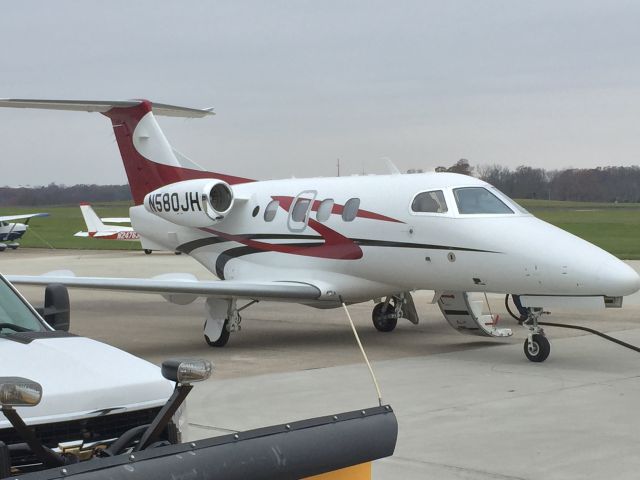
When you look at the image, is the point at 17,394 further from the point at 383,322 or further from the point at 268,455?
the point at 383,322

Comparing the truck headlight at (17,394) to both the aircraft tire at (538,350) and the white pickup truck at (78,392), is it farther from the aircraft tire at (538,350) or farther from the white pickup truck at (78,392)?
the aircraft tire at (538,350)

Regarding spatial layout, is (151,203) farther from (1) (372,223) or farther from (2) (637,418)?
(2) (637,418)

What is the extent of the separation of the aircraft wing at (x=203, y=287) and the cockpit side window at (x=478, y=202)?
8.51 feet

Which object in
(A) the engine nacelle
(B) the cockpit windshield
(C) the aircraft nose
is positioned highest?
(A) the engine nacelle

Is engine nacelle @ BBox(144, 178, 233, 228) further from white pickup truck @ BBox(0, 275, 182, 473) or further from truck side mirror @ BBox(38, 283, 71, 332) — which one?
white pickup truck @ BBox(0, 275, 182, 473)

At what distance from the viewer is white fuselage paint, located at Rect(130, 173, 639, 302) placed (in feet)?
40.5

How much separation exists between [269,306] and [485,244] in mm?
8336

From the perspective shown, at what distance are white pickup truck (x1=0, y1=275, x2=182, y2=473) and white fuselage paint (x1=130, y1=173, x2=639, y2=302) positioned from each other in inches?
312

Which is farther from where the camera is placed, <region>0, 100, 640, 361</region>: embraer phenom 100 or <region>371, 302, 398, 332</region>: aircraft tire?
<region>371, 302, 398, 332</region>: aircraft tire

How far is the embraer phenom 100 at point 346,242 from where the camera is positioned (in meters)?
12.6

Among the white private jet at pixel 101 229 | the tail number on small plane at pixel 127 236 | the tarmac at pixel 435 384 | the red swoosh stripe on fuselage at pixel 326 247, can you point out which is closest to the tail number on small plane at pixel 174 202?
the red swoosh stripe on fuselage at pixel 326 247

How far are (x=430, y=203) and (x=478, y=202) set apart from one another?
67 cm

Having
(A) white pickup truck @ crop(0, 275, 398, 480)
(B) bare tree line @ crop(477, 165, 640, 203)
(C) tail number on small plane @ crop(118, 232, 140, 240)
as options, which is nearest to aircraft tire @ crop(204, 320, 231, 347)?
(A) white pickup truck @ crop(0, 275, 398, 480)

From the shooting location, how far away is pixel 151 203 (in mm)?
17219
